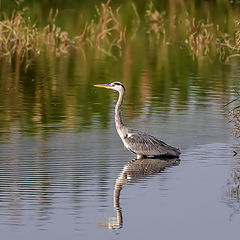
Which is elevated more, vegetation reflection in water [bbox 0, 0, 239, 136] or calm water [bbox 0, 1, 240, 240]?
vegetation reflection in water [bbox 0, 0, 239, 136]

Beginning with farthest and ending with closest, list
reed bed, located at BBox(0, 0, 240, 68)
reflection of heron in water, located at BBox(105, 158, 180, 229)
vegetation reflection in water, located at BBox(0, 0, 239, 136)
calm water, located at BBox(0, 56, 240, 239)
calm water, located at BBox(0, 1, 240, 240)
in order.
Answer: reed bed, located at BBox(0, 0, 240, 68) < vegetation reflection in water, located at BBox(0, 0, 239, 136) < reflection of heron in water, located at BBox(105, 158, 180, 229) < calm water, located at BBox(0, 1, 240, 240) < calm water, located at BBox(0, 56, 240, 239)

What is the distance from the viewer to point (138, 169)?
15961 millimetres

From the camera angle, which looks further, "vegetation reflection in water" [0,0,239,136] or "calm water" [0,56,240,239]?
"vegetation reflection in water" [0,0,239,136]

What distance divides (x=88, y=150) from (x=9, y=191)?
128 inches

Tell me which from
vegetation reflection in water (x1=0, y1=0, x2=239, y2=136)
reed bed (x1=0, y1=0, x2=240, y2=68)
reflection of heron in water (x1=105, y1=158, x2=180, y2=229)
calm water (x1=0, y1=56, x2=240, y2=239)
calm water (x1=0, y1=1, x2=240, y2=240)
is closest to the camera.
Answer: calm water (x1=0, y1=56, x2=240, y2=239)

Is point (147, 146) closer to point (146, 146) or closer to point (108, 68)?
point (146, 146)

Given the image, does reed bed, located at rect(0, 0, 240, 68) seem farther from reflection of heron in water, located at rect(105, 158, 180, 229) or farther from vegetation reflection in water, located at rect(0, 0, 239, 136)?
reflection of heron in water, located at rect(105, 158, 180, 229)

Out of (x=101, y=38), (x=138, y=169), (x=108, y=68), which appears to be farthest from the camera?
(x=101, y=38)

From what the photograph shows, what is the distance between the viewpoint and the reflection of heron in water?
1447 cm

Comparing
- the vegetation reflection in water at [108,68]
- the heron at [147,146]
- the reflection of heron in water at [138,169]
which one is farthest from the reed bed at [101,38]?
the reflection of heron in water at [138,169]

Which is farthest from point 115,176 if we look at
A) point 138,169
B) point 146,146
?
point 146,146

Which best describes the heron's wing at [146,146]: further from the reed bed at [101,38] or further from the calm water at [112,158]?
the reed bed at [101,38]

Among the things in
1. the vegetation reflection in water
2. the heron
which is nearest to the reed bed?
the vegetation reflection in water

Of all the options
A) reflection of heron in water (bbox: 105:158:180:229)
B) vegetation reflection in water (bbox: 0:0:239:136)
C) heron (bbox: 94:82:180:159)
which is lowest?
reflection of heron in water (bbox: 105:158:180:229)
